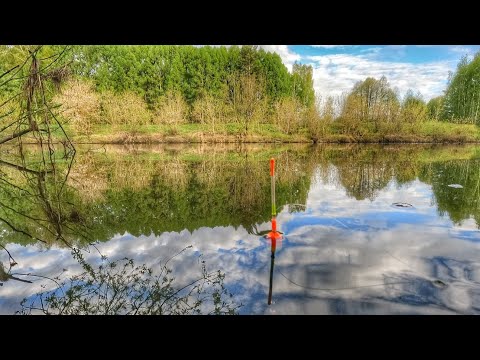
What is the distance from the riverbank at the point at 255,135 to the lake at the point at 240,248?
72.1 feet


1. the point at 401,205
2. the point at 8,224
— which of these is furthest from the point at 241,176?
the point at 8,224

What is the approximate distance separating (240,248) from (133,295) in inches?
77.7

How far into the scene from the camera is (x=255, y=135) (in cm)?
3141

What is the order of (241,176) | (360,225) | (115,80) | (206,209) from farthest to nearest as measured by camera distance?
(115,80) → (241,176) → (206,209) → (360,225)

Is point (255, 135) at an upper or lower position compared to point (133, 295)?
upper

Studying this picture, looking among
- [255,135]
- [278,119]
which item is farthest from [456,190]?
[278,119]

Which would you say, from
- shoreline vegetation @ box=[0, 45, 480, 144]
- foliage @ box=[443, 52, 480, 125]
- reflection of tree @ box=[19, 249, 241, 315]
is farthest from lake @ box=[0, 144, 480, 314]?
foliage @ box=[443, 52, 480, 125]

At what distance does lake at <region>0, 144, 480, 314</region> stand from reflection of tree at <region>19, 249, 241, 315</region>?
19 mm

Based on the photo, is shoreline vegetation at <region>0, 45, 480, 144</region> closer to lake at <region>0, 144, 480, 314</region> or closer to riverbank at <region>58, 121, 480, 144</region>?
riverbank at <region>58, 121, 480, 144</region>

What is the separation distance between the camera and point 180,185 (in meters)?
10.0

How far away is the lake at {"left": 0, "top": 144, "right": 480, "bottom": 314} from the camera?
3.48m

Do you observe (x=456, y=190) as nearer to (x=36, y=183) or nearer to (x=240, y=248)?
(x=240, y=248)
